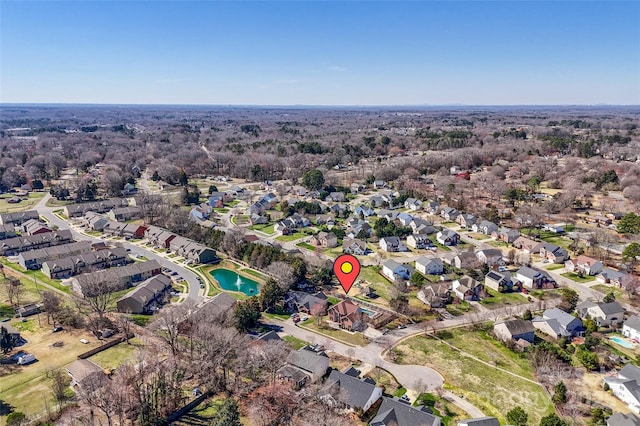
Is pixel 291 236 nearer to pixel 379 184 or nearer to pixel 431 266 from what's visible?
pixel 431 266

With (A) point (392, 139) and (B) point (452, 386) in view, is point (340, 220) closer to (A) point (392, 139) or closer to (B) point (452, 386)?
(B) point (452, 386)

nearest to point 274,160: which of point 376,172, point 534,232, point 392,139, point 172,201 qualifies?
point 376,172

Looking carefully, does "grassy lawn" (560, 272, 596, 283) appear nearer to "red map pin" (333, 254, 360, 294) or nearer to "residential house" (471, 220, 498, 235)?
"residential house" (471, 220, 498, 235)

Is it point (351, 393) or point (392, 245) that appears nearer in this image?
point (351, 393)

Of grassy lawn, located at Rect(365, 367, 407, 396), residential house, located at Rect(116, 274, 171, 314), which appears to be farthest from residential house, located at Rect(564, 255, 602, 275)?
residential house, located at Rect(116, 274, 171, 314)

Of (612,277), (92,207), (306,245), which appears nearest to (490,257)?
(612,277)

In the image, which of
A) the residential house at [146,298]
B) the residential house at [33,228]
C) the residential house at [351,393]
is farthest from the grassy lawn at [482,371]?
the residential house at [33,228]

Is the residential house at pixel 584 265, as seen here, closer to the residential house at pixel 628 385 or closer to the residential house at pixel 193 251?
the residential house at pixel 628 385
